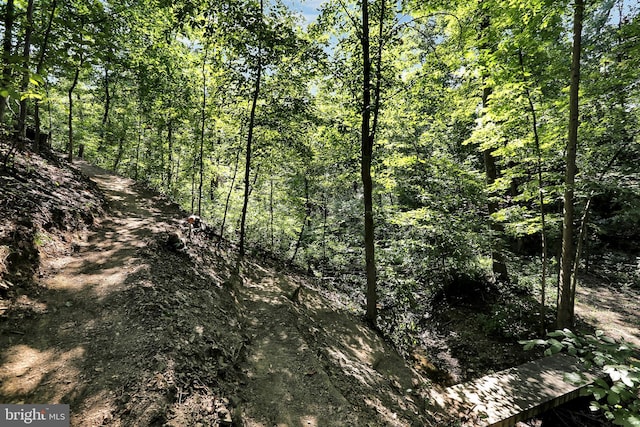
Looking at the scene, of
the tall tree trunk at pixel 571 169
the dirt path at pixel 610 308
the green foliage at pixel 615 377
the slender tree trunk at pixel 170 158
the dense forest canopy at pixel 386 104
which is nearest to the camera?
the green foliage at pixel 615 377

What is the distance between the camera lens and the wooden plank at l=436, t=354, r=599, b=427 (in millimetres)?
4938

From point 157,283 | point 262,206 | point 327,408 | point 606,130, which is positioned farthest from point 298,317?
point 606,130

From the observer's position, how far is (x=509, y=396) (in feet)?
17.6

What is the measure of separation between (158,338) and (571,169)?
333 inches

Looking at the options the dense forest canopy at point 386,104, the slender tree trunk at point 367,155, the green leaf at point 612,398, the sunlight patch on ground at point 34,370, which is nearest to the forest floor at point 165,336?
the sunlight patch on ground at point 34,370

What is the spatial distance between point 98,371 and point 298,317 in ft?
13.0

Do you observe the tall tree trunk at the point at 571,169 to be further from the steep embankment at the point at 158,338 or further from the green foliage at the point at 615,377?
the green foliage at the point at 615,377

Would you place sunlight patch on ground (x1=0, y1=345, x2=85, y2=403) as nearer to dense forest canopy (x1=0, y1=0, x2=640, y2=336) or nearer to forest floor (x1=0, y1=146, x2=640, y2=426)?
forest floor (x1=0, y1=146, x2=640, y2=426)

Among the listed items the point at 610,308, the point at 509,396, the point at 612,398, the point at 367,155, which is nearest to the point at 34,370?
the point at 612,398

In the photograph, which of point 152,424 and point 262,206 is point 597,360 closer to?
point 152,424

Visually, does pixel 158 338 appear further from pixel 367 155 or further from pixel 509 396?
pixel 509 396

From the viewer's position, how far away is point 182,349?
3947mm

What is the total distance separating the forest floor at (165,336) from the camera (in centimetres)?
319

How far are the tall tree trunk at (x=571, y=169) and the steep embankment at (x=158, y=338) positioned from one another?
3800 millimetres
